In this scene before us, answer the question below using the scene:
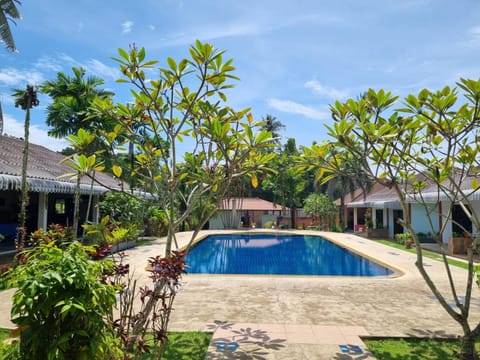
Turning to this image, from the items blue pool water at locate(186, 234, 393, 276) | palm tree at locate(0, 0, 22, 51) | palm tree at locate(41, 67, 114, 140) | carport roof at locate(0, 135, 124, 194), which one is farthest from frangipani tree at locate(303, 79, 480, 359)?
palm tree at locate(0, 0, 22, 51)

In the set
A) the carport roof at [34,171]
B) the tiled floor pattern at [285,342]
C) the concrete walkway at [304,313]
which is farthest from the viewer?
the carport roof at [34,171]

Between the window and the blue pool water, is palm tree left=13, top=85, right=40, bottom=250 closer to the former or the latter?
the blue pool water

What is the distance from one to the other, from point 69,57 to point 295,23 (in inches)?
249

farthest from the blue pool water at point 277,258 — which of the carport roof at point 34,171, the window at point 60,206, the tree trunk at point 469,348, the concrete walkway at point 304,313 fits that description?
the window at point 60,206

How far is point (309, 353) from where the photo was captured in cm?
523

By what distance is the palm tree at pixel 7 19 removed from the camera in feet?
47.1

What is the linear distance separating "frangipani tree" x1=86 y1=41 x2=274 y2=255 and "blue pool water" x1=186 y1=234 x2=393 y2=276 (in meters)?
6.91

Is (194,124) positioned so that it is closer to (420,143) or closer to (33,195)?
(420,143)

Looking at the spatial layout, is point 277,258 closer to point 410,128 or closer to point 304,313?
point 304,313

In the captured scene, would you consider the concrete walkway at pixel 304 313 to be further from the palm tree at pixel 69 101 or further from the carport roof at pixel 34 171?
the palm tree at pixel 69 101

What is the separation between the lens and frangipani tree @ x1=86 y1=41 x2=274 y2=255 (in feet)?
15.9

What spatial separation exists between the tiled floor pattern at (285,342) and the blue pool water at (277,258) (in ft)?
19.1

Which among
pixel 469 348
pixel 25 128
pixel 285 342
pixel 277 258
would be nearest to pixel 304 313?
pixel 285 342

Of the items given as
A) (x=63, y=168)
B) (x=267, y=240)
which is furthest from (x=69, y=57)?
(x=267, y=240)
